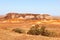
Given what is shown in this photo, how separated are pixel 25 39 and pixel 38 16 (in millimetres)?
73395

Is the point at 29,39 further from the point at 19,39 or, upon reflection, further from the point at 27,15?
the point at 27,15

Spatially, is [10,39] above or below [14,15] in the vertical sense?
above

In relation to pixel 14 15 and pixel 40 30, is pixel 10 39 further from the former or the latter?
pixel 14 15

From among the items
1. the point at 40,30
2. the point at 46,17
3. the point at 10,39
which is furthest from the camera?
the point at 46,17

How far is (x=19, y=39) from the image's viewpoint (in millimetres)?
16750

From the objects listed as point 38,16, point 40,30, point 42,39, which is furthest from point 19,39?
point 38,16

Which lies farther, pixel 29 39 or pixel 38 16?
pixel 38 16

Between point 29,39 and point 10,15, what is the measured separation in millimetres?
76754

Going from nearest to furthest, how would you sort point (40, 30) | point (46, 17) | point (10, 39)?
point (10, 39) < point (40, 30) < point (46, 17)

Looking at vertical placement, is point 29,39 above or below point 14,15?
above

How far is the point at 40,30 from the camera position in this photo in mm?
25641

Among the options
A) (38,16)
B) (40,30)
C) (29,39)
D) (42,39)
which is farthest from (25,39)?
(38,16)

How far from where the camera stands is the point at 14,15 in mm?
92812

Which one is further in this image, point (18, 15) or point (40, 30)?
point (18, 15)
